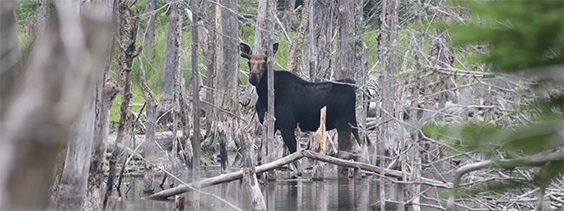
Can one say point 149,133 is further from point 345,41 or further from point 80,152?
point 345,41

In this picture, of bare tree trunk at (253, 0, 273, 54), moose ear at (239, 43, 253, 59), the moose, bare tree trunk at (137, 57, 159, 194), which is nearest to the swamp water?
bare tree trunk at (137, 57, 159, 194)

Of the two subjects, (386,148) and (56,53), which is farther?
(386,148)

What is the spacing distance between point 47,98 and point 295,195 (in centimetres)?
820

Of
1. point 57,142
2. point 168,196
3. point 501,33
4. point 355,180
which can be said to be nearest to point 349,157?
point 355,180

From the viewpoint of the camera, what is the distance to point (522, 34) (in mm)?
1796

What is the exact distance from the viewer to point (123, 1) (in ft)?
22.7

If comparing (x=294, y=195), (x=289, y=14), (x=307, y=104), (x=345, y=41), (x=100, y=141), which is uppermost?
(x=289, y=14)

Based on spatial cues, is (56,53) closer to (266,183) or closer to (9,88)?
(9,88)

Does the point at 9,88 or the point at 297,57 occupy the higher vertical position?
the point at 297,57

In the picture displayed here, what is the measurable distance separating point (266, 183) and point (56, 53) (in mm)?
9276

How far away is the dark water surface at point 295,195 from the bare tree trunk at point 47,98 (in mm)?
5933

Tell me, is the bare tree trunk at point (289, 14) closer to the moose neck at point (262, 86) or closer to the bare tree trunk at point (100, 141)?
the moose neck at point (262, 86)

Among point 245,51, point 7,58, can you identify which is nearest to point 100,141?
point 245,51

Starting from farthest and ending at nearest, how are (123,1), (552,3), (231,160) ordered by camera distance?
(231,160)
(123,1)
(552,3)
